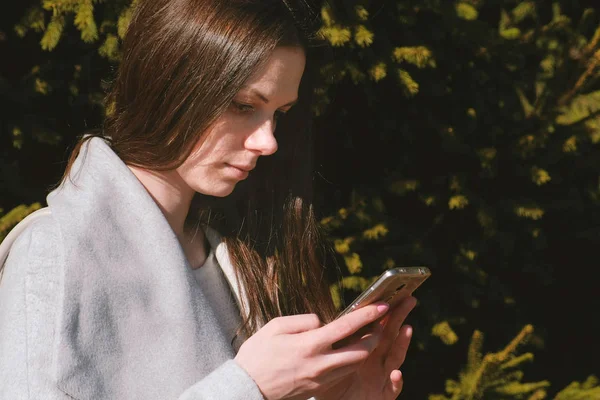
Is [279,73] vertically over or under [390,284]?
over

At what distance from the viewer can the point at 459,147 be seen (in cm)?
295

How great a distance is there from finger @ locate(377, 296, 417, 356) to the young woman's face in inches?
19.2

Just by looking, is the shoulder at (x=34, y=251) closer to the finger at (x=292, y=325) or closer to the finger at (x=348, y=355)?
the finger at (x=292, y=325)

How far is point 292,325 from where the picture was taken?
60.5 inches

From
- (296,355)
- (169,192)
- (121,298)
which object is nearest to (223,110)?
(169,192)

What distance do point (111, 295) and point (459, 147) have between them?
5.80ft

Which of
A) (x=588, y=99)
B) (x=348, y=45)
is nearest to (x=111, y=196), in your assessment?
(x=348, y=45)

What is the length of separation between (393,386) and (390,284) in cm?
50

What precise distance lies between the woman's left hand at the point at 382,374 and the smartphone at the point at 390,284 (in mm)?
208

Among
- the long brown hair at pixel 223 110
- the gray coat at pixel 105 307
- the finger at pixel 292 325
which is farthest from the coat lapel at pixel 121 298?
the finger at pixel 292 325

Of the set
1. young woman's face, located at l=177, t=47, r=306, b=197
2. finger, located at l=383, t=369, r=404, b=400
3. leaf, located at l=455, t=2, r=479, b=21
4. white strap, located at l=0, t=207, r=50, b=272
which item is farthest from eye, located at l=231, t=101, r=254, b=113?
leaf, located at l=455, t=2, r=479, b=21

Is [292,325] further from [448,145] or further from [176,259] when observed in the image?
[448,145]

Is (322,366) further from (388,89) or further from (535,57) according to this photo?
(535,57)

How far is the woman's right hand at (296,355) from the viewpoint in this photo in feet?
4.91
